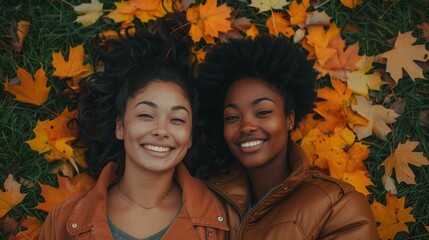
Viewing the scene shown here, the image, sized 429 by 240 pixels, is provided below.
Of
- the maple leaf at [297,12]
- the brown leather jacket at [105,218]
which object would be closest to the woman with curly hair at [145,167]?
the brown leather jacket at [105,218]

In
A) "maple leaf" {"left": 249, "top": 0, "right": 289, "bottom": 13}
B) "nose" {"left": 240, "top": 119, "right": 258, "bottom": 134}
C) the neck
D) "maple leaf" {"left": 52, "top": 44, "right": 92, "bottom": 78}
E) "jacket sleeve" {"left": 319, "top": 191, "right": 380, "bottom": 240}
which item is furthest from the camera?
"maple leaf" {"left": 249, "top": 0, "right": 289, "bottom": 13}

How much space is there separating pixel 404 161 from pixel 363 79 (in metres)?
0.55

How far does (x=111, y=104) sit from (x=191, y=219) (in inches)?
31.0

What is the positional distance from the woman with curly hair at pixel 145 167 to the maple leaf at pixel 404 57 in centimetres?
122

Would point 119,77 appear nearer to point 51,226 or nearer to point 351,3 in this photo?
point 51,226

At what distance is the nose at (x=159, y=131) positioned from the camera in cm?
254

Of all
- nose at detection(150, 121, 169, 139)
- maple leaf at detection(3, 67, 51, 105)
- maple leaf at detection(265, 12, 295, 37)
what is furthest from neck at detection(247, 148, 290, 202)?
maple leaf at detection(3, 67, 51, 105)

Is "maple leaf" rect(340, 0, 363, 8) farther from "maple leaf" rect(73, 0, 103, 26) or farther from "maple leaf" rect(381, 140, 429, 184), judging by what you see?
"maple leaf" rect(73, 0, 103, 26)

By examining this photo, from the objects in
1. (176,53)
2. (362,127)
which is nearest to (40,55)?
(176,53)

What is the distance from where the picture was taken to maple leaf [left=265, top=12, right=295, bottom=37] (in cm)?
324

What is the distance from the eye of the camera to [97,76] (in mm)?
3016

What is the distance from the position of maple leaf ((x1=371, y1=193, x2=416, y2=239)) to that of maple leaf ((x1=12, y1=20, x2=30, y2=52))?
230 cm

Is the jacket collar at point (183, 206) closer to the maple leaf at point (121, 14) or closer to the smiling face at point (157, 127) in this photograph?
the smiling face at point (157, 127)

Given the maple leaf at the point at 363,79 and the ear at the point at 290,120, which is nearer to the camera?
the ear at the point at 290,120
